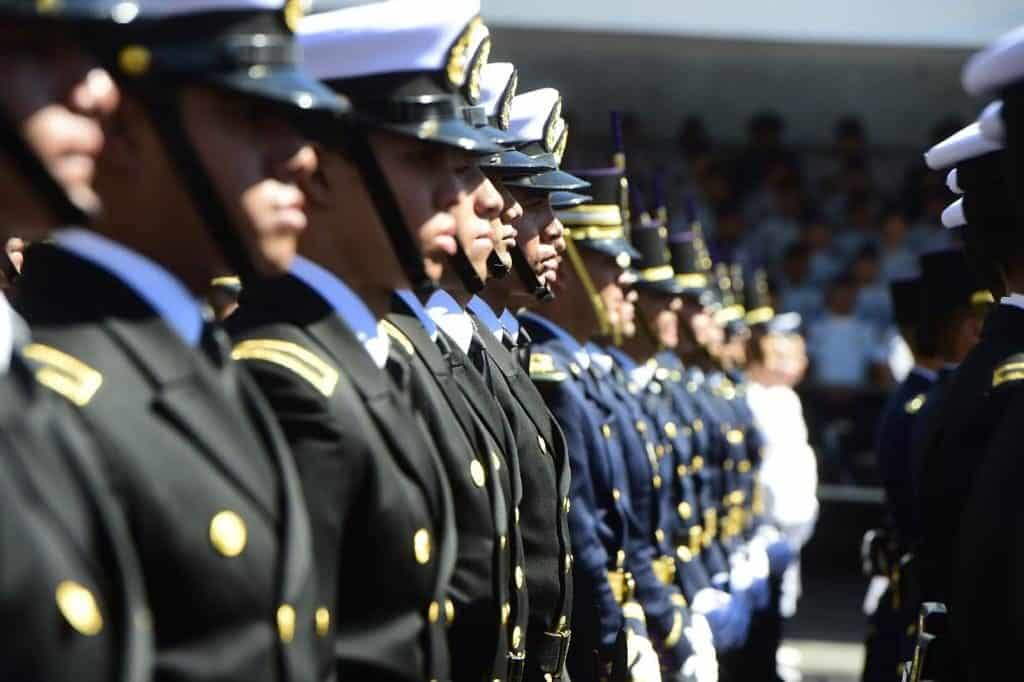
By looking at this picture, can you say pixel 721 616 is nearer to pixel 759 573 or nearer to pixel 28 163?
pixel 759 573

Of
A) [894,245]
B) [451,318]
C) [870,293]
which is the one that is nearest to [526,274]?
[451,318]

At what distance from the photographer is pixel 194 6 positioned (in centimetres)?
262

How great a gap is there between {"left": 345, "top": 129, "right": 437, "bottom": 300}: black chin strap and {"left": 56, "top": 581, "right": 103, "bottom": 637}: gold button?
3.86ft

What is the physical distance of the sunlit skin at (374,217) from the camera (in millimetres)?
3320

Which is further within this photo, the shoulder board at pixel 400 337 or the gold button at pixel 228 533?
the shoulder board at pixel 400 337

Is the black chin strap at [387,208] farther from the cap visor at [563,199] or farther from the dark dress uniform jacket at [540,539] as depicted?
the cap visor at [563,199]

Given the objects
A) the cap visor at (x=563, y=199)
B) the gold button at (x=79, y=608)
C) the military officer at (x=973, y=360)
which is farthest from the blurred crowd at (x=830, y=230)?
the gold button at (x=79, y=608)

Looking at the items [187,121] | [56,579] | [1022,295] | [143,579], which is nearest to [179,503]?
[143,579]

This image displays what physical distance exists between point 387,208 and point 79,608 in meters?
1.26

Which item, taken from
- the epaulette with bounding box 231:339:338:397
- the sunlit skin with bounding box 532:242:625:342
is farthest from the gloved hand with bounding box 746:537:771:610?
the epaulette with bounding box 231:339:338:397

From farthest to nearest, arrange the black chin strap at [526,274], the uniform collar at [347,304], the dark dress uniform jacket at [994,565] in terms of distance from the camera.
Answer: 1. the black chin strap at [526,274]
2. the dark dress uniform jacket at [994,565]
3. the uniform collar at [347,304]

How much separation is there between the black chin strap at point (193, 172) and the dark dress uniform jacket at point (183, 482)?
15 cm

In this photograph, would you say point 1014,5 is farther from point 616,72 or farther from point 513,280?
point 513,280

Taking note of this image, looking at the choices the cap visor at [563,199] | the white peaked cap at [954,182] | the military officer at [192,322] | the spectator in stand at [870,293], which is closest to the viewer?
the military officer at [192,322]
